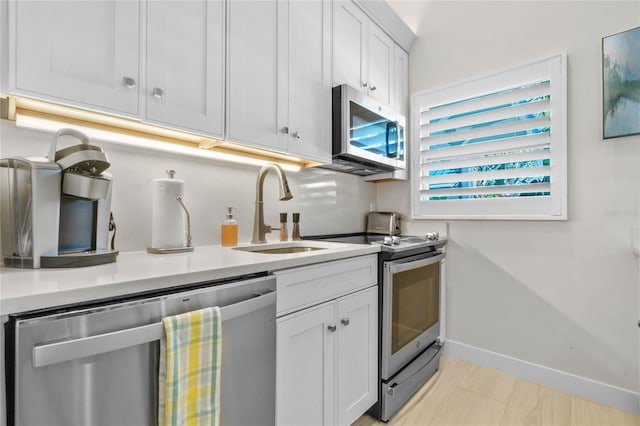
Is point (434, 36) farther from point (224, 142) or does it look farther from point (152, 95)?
point (152, 95)

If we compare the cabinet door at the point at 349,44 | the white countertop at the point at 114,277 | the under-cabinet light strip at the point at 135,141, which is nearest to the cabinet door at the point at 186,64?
the under-cabinet light strip at the point at 135,141

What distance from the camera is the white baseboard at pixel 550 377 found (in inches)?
69.1

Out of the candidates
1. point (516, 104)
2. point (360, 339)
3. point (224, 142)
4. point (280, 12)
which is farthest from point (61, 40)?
point (516, 104)

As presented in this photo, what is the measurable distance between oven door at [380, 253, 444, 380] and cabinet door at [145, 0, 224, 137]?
3.83 feet

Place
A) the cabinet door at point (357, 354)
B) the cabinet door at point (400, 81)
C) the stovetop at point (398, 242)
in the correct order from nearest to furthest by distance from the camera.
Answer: the cabinet door at point (357, 354), the stovetop at point (398, 242), the cabinet door at point (400, 81)

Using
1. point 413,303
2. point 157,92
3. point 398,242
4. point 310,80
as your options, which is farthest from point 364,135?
point 157,92

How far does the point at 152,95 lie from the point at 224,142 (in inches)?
13.3

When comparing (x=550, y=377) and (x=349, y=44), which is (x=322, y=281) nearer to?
(x=349, y=44)

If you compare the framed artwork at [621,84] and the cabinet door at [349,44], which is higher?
the cabinet door at [349,44]

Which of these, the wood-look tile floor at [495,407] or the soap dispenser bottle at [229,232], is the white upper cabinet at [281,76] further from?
the wood-look tile floor at [495,407]

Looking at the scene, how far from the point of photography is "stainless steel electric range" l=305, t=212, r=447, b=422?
5.33ft

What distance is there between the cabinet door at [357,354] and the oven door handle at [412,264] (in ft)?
0.52

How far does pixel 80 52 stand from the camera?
37.6 inches

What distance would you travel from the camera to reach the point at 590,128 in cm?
186
